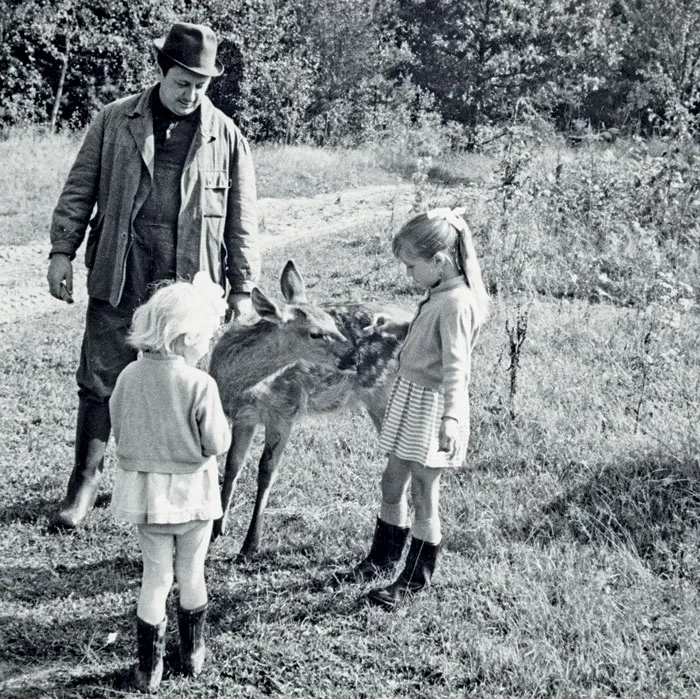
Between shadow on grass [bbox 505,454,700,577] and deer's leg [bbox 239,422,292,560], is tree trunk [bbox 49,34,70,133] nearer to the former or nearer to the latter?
deer's leg [bbox 239,422,292,560]

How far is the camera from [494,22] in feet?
92.4

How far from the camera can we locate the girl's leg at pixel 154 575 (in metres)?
3.31

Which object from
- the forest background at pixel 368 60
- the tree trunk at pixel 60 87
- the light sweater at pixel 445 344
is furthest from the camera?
the forest background at pixel 368 60

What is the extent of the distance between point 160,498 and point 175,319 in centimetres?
67

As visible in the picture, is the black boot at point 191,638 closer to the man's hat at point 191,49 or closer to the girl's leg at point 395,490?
the girl's leg at point 395,490

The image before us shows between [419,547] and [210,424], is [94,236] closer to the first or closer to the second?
[210,424]

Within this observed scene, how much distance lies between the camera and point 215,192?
15.6 feet

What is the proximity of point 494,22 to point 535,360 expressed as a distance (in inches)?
930

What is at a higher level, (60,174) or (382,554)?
(60,174)

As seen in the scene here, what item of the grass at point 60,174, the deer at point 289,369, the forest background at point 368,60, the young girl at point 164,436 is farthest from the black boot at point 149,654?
the forest background at point 368,60

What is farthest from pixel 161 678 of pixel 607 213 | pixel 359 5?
pixel 359 5

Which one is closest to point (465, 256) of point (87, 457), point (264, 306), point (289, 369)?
point (264, 306)

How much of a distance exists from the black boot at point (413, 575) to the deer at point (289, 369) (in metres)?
1.09

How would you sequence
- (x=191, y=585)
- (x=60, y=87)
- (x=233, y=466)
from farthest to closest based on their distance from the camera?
(x=60, y=87), (x=233, y=466), (x=191, y=585)
